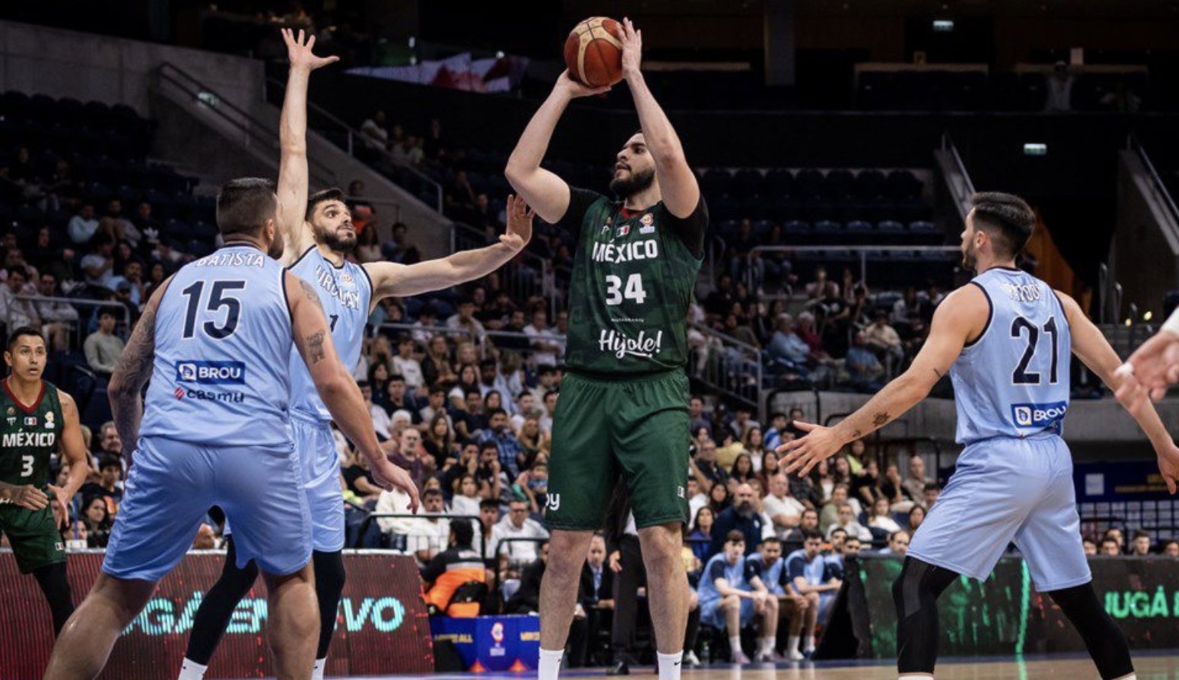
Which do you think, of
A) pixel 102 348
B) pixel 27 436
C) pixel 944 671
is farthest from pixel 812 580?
pixel 27 436

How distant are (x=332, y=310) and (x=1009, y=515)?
3087mm

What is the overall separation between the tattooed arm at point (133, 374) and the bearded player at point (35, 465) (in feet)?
9.99

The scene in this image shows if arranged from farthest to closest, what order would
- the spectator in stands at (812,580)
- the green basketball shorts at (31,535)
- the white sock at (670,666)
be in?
the spectator in stands at (812,580), the green basketball shorts at (31,535), the white sock at (670,666)

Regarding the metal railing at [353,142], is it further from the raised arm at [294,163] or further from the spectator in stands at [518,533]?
the raised arm at [294,163]

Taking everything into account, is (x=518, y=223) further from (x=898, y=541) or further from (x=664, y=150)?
(x=898, y=541)

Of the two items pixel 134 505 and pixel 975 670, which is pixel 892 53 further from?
pixel 134 505

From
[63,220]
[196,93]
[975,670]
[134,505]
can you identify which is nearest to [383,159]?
[196,93]

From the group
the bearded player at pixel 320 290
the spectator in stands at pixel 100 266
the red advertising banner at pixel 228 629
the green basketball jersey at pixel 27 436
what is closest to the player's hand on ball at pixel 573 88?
the bearded player at pixel 320 290

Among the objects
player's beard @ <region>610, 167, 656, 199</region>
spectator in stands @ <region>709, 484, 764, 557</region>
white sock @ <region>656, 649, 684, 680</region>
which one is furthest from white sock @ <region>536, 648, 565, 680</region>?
spectator in stands @ <region>709, 484, 764, 557</region>

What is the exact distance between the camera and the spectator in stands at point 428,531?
1430 cm

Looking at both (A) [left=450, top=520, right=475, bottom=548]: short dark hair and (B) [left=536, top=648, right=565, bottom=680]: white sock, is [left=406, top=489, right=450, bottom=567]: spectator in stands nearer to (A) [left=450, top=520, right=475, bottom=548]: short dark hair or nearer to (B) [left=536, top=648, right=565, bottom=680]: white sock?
(A) [left=450, top=520, right=475, bottom=548]: short dark hair

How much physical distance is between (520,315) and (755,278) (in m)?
6.02

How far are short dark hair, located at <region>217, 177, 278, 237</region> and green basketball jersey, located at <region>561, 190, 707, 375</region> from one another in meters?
1.43

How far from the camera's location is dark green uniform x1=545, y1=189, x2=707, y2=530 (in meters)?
6.95
